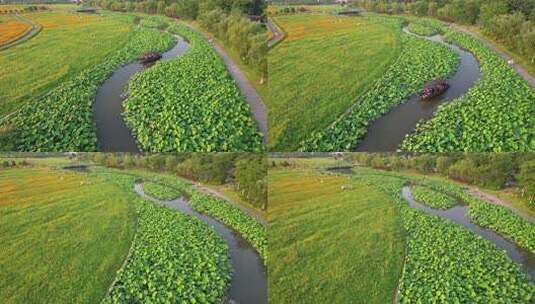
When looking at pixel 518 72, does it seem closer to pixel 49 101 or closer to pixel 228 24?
pixel 228 24

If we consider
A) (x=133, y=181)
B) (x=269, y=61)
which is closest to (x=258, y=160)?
(x=269, y=61)

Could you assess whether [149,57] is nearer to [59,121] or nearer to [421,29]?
[59,121]

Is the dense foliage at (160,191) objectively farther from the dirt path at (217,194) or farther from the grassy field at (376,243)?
the grassy field at (376,243)

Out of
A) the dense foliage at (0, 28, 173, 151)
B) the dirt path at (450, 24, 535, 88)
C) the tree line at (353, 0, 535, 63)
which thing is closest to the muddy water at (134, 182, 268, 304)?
the dense foliage at (0, 28, 173, 151)

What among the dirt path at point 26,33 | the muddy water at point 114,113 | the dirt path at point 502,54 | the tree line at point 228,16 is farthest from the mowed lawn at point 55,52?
the dirt path at point 502,54

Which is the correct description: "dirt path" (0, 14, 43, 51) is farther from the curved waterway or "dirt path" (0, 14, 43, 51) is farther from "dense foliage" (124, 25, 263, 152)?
the curved waterway

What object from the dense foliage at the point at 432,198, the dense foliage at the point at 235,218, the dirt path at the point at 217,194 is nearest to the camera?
the dense foliage at the point at 235,218

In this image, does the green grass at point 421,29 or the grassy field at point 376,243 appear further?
the green grass at point 421,29
